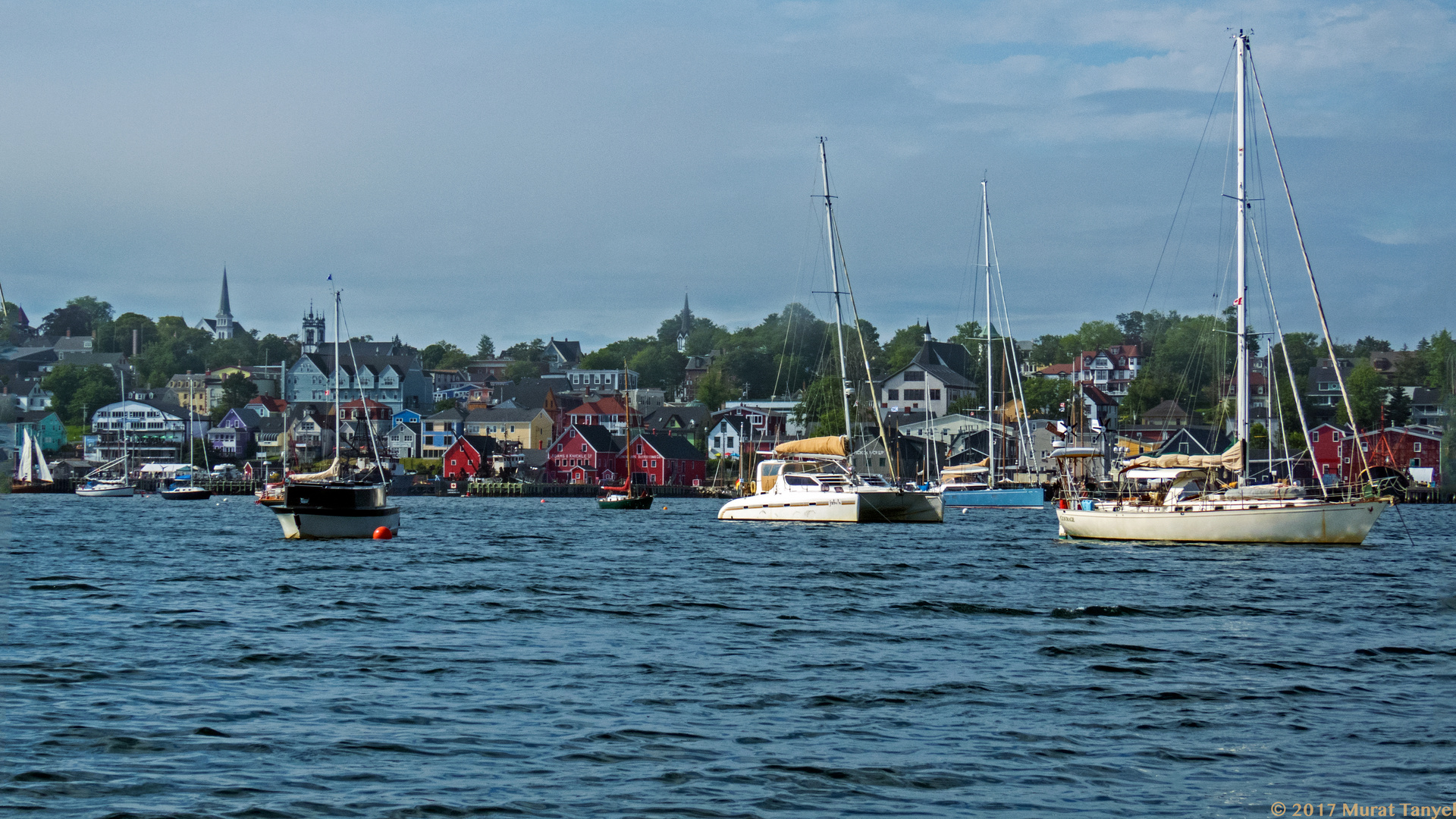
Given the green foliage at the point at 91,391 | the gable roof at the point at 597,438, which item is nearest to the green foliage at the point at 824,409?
the gable roof at the point at 597,438

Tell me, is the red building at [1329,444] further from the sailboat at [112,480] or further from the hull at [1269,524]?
the sailboat at [112,480]

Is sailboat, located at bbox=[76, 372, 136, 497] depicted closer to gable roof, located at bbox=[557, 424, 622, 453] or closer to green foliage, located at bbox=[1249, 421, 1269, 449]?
gable roof, located at bbox=[557, 424, 622, 453]

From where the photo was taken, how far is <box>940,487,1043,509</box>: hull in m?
87.0

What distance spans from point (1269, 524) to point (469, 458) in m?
120

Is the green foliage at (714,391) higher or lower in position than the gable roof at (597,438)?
higher

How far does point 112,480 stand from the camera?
136875mm

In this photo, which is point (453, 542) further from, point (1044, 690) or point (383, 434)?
point (383, 434)

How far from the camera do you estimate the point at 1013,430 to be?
12025 cm

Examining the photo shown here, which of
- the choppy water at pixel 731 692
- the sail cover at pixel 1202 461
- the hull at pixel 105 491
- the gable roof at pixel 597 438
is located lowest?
the choppy water at pixel 731 692

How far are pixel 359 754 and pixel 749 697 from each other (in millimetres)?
4319

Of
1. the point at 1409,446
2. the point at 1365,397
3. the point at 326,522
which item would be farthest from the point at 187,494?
the point at 1365,397

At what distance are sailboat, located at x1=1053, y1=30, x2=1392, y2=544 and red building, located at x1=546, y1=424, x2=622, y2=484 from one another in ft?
335

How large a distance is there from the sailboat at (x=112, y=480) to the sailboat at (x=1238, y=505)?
4155 inches

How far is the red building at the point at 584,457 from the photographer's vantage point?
142125 millimetres
